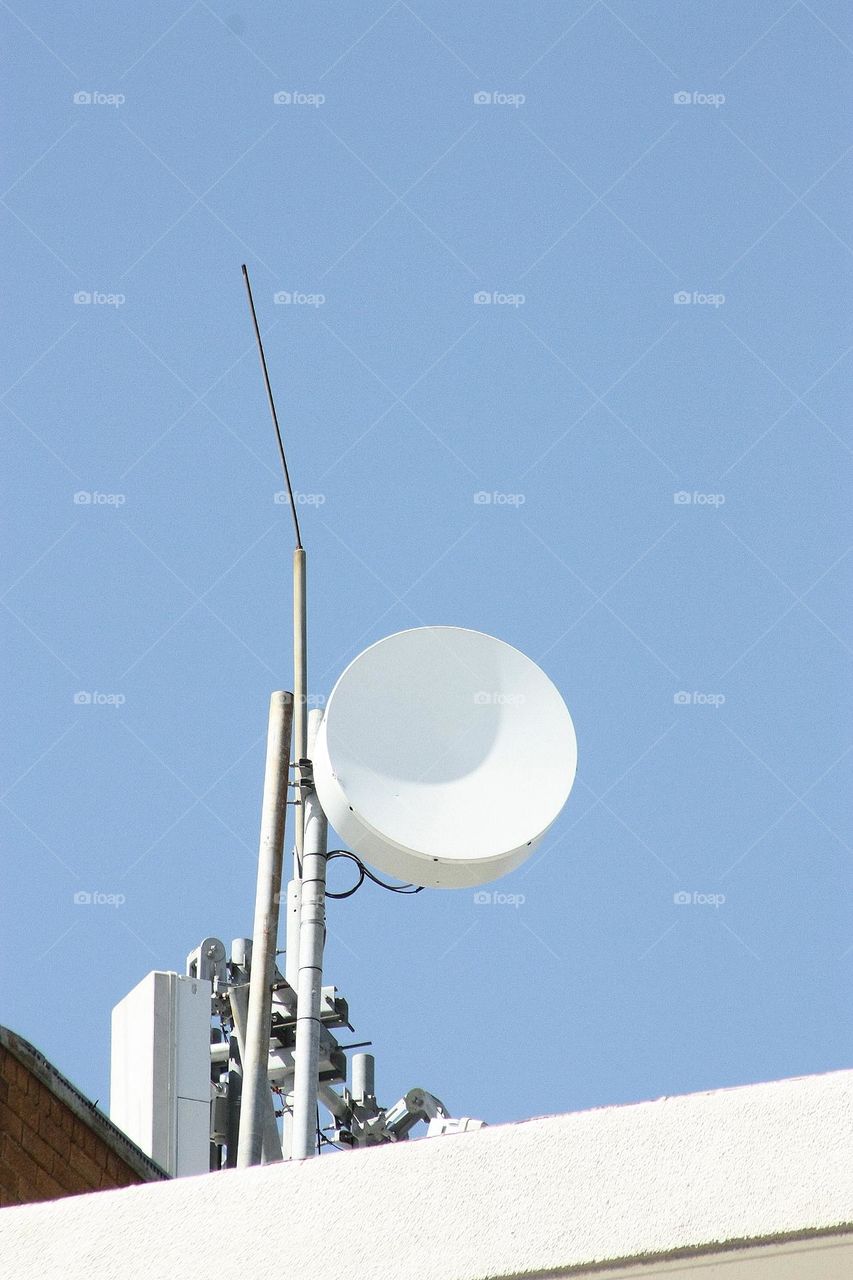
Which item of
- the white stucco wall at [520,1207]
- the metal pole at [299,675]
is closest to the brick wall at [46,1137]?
the white stucco wall at [520,1207]

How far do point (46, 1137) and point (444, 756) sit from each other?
2533 mm

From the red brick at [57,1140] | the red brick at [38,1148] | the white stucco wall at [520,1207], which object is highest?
the red brick at [57,1140]

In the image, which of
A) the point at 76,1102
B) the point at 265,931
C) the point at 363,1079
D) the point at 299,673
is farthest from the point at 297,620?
the point at 363,1079

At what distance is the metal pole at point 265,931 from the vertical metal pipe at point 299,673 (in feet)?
0.32

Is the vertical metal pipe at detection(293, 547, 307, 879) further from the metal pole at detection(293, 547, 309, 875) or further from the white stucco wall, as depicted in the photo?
the white stucco wall

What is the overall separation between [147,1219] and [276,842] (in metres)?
3.02

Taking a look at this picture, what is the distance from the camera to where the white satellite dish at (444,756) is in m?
7.41

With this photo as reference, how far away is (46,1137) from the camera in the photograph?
19.1ft

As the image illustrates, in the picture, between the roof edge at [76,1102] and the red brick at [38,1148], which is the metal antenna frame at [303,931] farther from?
the red brick at [38,1148]

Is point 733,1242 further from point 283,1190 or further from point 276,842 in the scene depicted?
point 276,842

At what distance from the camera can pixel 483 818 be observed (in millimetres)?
7609

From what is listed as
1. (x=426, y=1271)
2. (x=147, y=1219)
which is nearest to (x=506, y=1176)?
(x=426, y=1271)

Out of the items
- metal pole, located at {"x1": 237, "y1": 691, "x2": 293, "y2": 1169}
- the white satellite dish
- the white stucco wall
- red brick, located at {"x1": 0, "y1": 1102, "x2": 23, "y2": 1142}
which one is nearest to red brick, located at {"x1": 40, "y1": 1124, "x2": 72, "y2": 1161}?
red brick, located at {"x1": 0, "y1": 1102, "x2": 23, "y2": 1142}

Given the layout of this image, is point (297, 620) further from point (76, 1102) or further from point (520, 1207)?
point (520, 1207)
